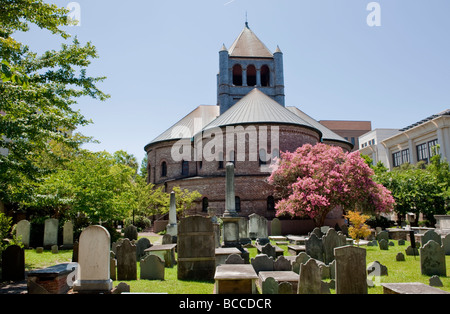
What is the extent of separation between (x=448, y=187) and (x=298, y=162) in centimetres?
1471

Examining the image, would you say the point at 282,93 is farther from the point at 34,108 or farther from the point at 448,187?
the point at 34,108

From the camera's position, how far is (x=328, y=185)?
21047 millimetres

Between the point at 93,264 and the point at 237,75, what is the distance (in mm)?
38718

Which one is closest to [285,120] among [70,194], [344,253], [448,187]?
[448,187]

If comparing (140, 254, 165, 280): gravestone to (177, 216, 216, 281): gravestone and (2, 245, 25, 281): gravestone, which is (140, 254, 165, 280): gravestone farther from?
(2, 245, 25, 281): gravestone

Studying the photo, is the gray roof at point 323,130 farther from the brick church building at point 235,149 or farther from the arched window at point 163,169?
the arched window at point 163,169

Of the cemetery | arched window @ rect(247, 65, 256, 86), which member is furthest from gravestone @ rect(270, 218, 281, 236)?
arched window @ rect(247, 65, 256, 86)

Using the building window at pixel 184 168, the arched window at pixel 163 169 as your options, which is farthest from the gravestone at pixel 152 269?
the arched window at pixel 163 169

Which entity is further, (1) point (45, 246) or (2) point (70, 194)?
(2) point (70, 194)

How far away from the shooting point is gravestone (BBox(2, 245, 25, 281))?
9.52 meters

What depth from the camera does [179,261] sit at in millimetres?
9570

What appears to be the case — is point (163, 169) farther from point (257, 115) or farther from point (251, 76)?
point (251, 76)

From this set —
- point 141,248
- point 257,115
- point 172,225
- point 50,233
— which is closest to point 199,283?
point 141,248

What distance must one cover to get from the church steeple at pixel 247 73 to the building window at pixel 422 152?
2214 cm
